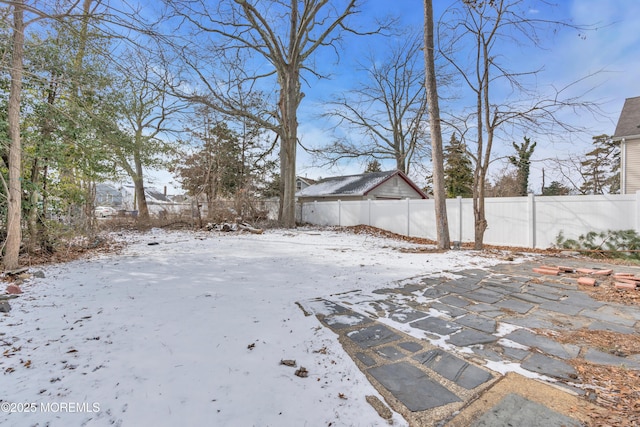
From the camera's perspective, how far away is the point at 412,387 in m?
1.68

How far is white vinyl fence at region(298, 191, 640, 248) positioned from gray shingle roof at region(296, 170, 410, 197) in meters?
5.07

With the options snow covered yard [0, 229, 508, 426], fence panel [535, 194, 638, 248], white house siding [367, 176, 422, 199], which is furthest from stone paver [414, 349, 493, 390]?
white house siding [367, 176, 422, 199]

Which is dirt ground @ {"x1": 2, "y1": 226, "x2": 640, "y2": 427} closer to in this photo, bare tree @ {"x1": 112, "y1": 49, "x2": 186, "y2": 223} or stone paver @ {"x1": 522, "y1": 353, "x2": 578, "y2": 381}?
stone paver @ {"x1": 522, "y1": 353, "x2": 578, "y2": 381}

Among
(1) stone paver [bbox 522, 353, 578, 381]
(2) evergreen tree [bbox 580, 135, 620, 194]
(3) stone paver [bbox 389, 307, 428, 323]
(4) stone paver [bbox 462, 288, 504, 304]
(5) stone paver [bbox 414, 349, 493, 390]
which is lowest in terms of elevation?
(5) stone paver [bbox 414, 349, 493, 390]

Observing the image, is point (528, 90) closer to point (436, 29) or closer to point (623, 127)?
point (436, 29)

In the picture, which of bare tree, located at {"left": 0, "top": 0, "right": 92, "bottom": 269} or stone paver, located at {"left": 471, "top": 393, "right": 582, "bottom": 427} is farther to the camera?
bare tree, located at {"left": 0, "top": 0, "right": 92, "bottom": 269}

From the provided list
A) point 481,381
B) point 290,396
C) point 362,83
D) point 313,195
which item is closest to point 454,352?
point 481,381

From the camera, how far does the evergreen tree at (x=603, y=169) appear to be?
1667 cm

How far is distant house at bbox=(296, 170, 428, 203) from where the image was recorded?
16.2m

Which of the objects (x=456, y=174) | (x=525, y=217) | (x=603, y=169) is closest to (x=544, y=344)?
(x=525, y=217)

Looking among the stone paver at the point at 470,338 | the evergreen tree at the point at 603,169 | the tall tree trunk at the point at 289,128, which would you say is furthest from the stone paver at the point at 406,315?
the evergreen tree at the point at 603,169

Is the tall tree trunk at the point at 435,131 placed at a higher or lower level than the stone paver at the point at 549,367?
higher

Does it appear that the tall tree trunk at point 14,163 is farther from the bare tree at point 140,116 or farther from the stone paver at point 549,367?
the stone paver at point 549,367

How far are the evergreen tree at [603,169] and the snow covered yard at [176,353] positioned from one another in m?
20.3
